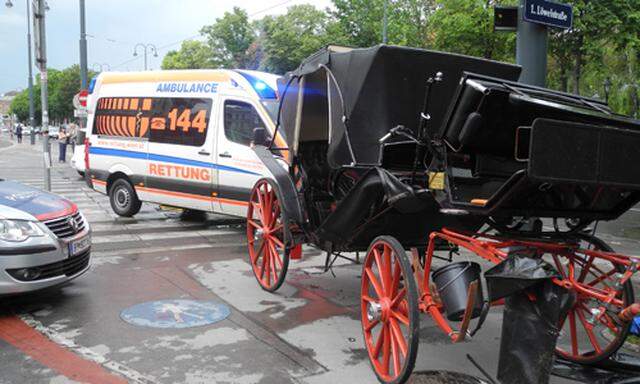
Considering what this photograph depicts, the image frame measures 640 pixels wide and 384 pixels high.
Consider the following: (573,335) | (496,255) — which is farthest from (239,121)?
(496,255)

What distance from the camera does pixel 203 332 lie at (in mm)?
4941

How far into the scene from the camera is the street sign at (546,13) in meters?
7.59

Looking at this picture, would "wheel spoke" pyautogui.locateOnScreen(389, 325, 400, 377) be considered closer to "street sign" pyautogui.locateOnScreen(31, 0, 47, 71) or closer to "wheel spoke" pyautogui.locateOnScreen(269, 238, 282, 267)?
"wheel spoke" pyautogui.locateOnScreen(269, 238, 282, 267)

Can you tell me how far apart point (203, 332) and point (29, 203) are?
225cm

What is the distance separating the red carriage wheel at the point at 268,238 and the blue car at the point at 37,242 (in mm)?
1823

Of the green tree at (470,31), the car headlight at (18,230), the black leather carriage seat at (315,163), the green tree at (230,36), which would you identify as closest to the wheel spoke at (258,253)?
the black leather carriage seat at (315,163)

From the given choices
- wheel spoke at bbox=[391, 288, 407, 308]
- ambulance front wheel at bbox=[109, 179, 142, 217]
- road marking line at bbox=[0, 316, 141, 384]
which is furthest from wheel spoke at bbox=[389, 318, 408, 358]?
ambulance front wheel at bbox=[109, 179, 142, 217]

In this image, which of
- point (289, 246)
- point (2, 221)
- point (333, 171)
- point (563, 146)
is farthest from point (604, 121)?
point (2, 221)

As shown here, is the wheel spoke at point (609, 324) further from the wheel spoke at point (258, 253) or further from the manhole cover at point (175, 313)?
the wheel spoke at point (258, 253)

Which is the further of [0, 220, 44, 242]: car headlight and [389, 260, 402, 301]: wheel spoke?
[0, 220, 44, 242]: car headlight

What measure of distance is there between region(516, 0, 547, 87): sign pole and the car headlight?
6323 millimetres

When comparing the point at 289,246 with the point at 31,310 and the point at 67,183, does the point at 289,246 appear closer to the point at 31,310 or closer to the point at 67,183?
the point at 31,310

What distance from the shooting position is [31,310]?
549cm

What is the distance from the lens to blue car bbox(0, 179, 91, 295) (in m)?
5.04
